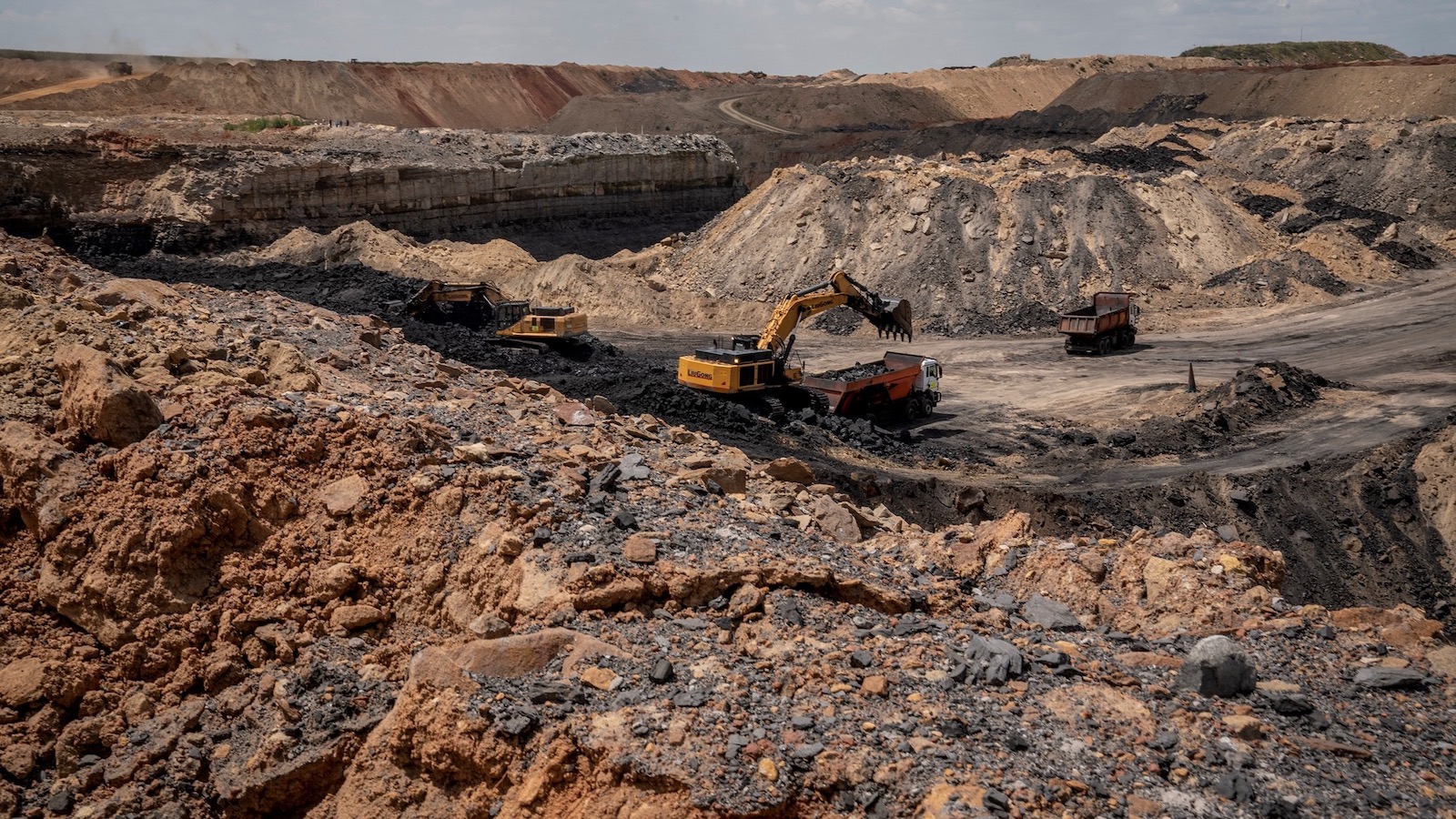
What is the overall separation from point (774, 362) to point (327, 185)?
22538 mm

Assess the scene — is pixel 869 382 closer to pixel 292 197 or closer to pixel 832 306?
pixel 832 306

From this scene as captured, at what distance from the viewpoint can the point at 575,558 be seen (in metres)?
8.04

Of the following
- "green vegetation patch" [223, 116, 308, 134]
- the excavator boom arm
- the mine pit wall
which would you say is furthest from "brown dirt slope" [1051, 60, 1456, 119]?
"green vegetation patch" [223, 116, 308, 134]

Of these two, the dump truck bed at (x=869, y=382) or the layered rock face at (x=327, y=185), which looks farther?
the layered rock face at (x=327, y=185)

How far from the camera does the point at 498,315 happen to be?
26.2 meters

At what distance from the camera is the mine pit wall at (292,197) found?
1316 inches

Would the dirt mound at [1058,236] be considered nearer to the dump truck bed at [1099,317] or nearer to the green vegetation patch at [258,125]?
the dump truck bed at [1099,317]

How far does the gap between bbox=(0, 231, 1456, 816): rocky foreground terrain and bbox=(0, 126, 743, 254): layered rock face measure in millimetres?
25994

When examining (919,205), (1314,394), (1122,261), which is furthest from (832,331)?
(1314,394)

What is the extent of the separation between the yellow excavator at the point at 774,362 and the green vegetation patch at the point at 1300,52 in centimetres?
8125

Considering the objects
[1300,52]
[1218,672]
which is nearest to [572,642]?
[1218,672]

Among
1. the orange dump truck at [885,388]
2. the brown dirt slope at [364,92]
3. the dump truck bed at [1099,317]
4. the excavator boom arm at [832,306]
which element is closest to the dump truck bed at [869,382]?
the orange dump truck at [885,388]

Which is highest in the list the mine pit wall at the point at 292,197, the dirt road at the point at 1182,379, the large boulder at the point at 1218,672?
the mine pit wall at the point at 292,197

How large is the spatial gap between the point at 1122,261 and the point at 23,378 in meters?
27.2
